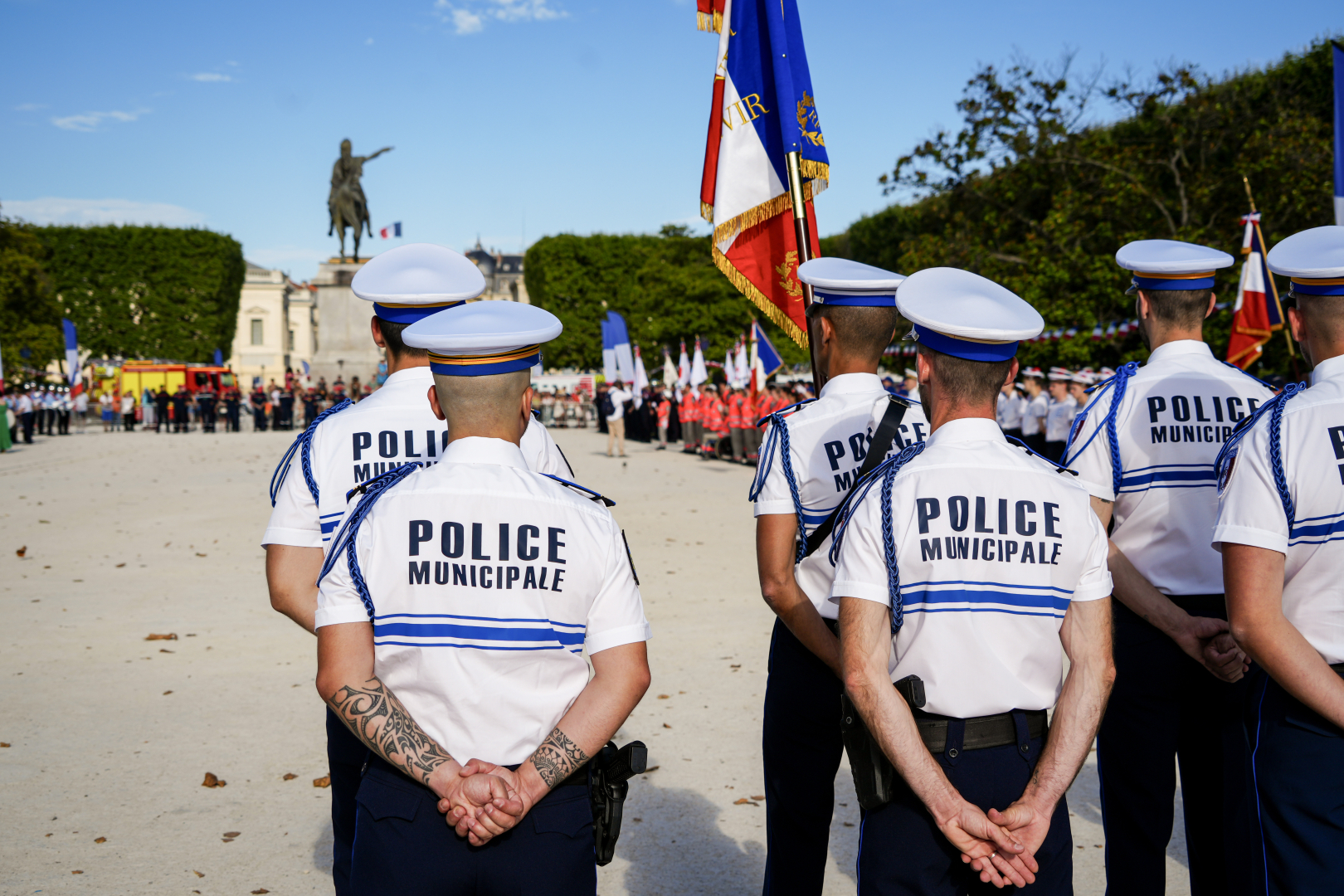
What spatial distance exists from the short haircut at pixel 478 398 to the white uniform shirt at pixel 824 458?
103 centimetres

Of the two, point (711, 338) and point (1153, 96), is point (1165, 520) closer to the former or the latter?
point (1153, 96)

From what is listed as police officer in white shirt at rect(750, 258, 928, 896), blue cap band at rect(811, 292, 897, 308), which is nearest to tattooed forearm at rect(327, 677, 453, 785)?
police officer in white shirt at rect(750, 258, 928, 896)

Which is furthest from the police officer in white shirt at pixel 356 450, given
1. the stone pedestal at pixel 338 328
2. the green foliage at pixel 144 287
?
the green foliage at pixel 144 287

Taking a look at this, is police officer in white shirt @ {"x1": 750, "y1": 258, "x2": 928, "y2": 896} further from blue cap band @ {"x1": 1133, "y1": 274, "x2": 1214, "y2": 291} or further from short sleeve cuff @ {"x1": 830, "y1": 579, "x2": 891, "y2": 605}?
blue cap band @ {"x1": 1133, "y1": 274, "x2": 1214, "y2": 291}

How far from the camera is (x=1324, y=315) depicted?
98.7 inches

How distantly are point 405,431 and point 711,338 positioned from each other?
150 ft

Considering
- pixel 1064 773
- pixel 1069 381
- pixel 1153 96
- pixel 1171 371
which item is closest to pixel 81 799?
pixel 1064 773

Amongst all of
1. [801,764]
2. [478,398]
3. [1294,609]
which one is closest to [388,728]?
[478,398]

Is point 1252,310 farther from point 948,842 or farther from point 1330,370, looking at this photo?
point 948,842

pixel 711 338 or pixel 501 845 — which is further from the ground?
pixel 711 338

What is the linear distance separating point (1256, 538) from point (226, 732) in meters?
5.19

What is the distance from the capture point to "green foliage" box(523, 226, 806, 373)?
4794cm

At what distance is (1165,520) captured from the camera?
3115 millimetres

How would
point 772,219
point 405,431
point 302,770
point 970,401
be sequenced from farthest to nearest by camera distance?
1. point 302,770
2. point 772,219
3. point 405,431
4. point 970,401
